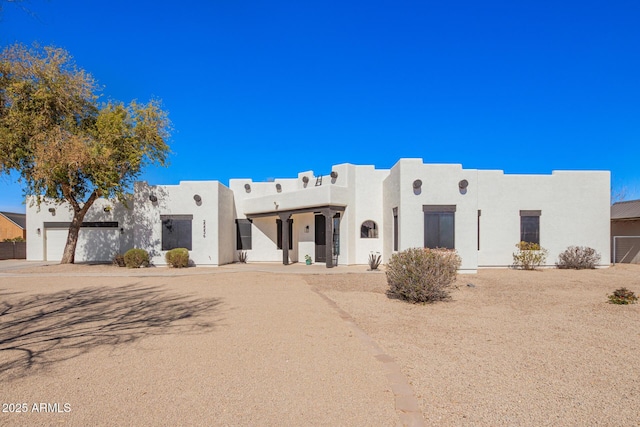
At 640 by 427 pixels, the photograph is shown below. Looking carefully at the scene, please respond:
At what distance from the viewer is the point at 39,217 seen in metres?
22.4

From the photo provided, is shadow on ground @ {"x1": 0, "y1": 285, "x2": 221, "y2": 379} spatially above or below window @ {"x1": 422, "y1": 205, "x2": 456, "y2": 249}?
below

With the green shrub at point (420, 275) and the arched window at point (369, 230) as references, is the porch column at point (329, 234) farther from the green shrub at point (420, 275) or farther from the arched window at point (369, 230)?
the green shrub at point (420, 275)

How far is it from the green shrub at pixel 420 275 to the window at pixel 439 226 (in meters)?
6.33

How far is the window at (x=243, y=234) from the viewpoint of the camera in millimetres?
21922

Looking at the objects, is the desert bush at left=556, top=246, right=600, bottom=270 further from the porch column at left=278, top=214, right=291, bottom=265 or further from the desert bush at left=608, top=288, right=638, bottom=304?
the porch column at left=278, top=214, right=291, bottom=265

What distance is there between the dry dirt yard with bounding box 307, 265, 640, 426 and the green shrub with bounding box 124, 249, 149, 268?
11.9 meters

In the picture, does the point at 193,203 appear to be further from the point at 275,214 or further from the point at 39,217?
the point at 39,217

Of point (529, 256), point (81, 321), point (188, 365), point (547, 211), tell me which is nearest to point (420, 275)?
point (188, 365)

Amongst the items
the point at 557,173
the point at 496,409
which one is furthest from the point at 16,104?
the point at 557,173

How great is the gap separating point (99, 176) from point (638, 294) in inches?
773

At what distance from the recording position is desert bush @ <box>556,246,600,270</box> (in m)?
17.3

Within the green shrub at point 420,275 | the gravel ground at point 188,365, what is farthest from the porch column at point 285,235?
the green shrub at point 420,275

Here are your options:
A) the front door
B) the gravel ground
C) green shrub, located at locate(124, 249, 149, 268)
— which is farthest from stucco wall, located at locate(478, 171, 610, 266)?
green shrub, located at locate(124, 249, 149, 268)

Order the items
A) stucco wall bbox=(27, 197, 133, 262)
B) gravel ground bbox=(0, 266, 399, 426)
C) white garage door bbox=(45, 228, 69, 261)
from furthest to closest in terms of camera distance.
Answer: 1. white garage door bbox=(45, 228, 69, 261)
2. stucco wall bbox=(27, 197, 133, 262)
3. gravel ground bbox=(0, 266, 399, 426)
